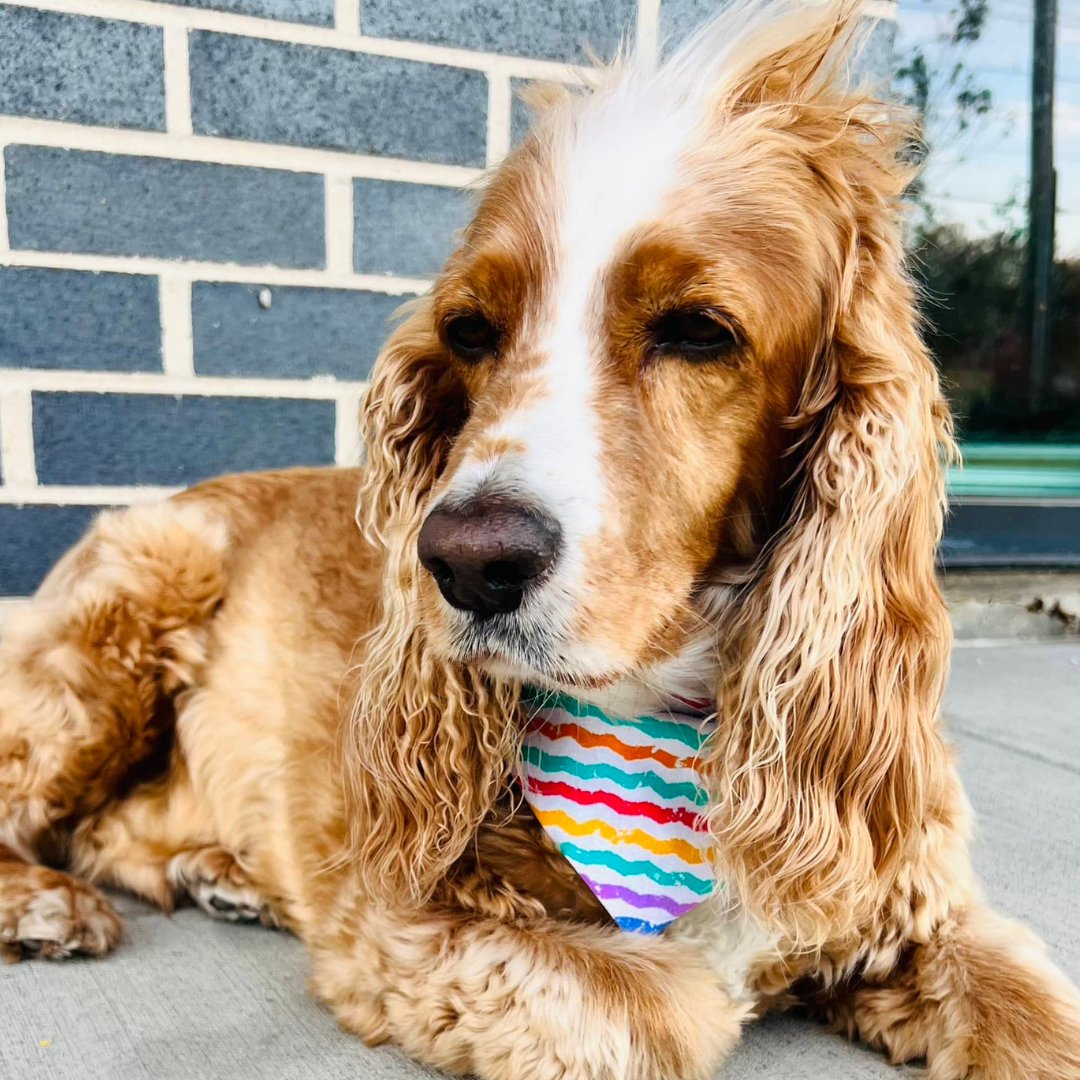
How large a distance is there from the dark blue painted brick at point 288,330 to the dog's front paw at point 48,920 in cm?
156

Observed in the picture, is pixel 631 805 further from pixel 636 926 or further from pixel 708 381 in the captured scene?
pixel 708 381

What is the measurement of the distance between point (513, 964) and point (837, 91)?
4.68 ft

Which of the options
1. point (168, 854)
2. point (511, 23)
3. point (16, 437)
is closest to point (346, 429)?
point (16, 437)

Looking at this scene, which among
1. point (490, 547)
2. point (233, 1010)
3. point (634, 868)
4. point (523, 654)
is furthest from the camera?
point (233, 1010)

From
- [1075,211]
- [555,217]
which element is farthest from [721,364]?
[1075,211]

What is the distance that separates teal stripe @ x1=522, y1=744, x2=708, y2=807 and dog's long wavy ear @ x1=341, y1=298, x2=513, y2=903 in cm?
11

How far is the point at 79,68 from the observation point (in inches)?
109

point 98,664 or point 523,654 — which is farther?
point 98,664

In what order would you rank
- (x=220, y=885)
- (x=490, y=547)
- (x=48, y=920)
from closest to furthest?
(x=490, y=547) < (x=48, y=920) < (x=220, y=885)

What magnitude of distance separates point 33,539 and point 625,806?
2081mm

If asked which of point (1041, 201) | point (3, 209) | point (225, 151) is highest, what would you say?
point (1041, 201)

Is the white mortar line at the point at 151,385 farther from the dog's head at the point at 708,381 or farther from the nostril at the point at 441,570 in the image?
the nostril at the point at 441,570

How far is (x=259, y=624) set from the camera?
7.62ft

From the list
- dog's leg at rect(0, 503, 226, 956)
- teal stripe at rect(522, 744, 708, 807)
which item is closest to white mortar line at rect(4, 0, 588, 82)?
dog's leg at rect(0, 503, 226, 956)
